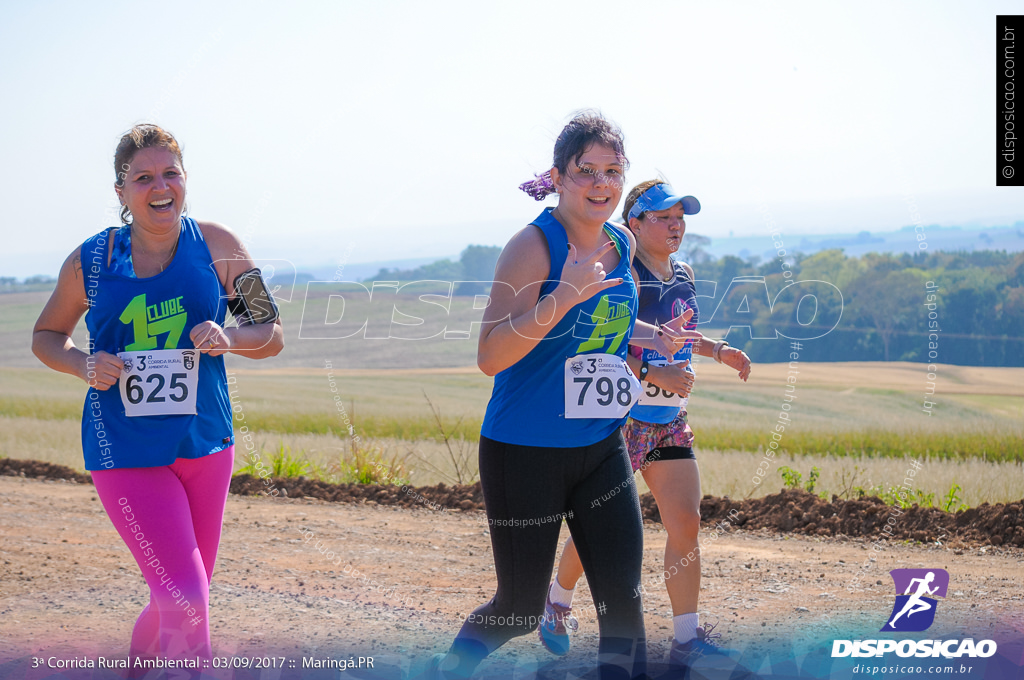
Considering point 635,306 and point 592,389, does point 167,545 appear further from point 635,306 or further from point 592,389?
point 635,306

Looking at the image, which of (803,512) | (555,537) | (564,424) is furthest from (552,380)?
(803,512)

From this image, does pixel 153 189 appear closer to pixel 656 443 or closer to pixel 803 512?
pixel 656 443

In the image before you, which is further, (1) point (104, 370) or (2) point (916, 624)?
(2) point (916, 624)

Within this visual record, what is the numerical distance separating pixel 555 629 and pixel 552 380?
5.51 ft

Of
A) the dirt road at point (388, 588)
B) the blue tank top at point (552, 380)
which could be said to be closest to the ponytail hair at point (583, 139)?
the blue tank top at point (552, 380)

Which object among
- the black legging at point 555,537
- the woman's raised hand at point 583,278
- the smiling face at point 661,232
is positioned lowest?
the black legging at point 555,537

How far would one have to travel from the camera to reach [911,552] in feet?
21.0

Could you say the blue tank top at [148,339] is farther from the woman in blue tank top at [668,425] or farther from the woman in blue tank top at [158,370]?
the woman in blue tank top at [668,425]

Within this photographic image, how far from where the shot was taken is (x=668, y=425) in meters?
3.90

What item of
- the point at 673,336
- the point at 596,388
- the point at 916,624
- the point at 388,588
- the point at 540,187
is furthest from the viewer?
the point at 388,588

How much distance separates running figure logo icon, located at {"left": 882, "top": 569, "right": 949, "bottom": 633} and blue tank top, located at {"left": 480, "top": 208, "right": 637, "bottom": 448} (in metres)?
2.53

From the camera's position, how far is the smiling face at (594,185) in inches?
118

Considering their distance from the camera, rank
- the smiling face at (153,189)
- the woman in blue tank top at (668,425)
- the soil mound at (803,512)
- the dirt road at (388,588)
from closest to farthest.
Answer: the smiling face at (153,189) → the woman in blue tank top at (668,425) → the dirt road at (388,588) → the soil mound at (803,512)

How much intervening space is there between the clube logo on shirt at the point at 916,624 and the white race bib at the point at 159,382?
3041 millimetres
